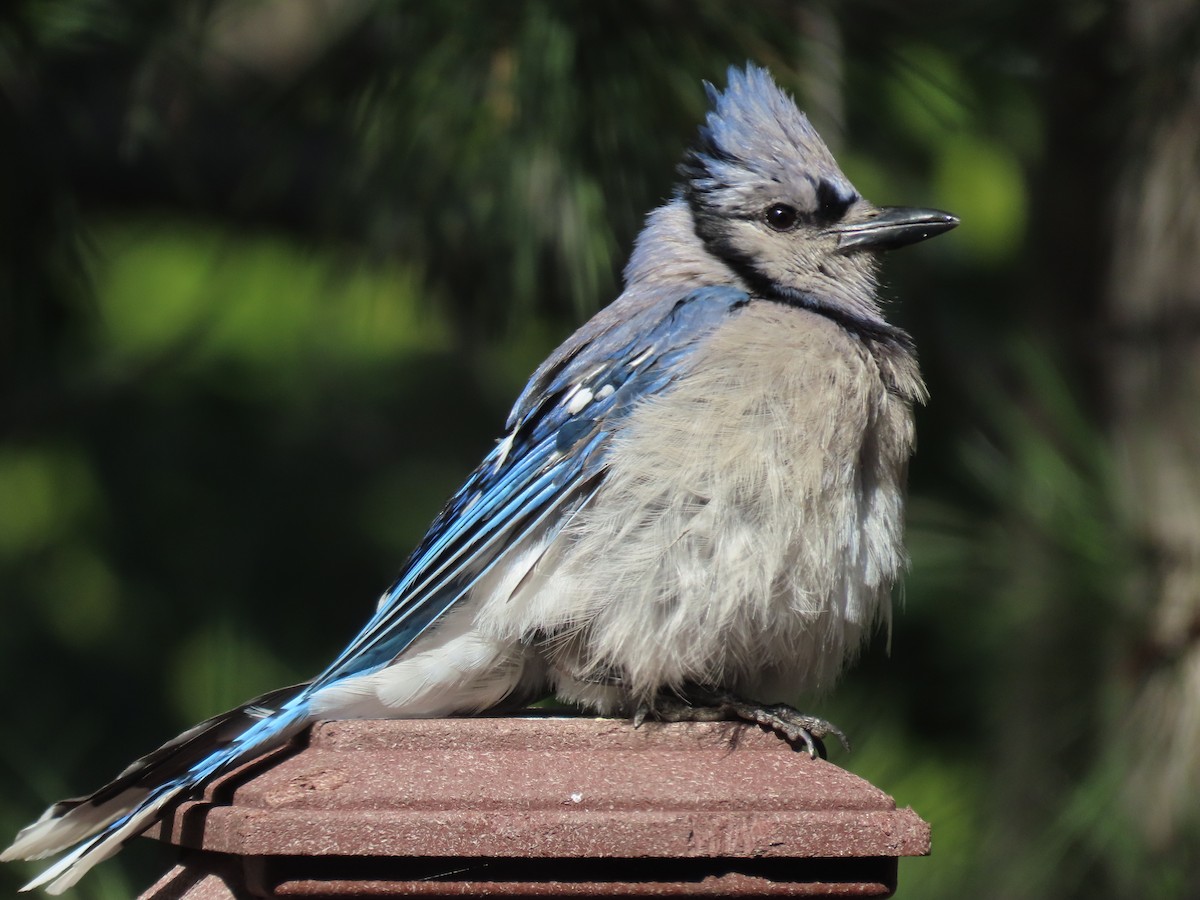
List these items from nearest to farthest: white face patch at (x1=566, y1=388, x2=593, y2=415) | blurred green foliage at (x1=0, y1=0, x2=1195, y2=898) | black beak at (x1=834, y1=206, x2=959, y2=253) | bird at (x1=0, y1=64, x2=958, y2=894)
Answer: bird at (x1=0, y1=64, x2=958, y2=894) → white face patch at (x1=566, y1=388, x2=593, y2=415) → black beak at (x1=834, y1=206, x2=959, y2=253) → blurred green foliage at (x1=0, y1=0, x2=1195, y2=898)

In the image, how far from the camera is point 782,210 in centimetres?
212

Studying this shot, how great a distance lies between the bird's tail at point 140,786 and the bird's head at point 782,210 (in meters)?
0.93

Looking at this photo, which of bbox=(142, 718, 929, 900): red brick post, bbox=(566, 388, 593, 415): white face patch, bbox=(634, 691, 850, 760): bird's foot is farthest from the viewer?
bbox=(566, 388, 593, 415): white face patch

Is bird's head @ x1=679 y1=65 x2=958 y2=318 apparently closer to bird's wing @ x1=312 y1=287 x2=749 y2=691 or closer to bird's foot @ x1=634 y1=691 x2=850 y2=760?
bird's wing @ x1=312 y1=287 x2=749 y2=691

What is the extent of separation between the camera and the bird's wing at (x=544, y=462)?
5.59 feet

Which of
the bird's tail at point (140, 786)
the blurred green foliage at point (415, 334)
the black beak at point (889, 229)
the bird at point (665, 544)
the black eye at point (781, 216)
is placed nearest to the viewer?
the bird's tail at point (140, 786)

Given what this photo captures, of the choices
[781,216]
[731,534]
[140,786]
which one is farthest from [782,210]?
[140,786]

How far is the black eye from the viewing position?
2.12 meters

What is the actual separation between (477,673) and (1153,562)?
1132 millimetres

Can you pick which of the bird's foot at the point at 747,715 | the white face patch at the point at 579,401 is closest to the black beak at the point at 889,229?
the white face patch at the point at 579,401

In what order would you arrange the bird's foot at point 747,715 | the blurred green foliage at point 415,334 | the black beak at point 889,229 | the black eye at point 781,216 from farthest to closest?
1. the blurred green foliage at point 415,334
2. the black eye at point 781,216
3. the black beak at point 889,229
4. the bird's foot at point 747,715

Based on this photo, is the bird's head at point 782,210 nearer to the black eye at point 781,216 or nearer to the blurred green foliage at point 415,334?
the black eye at point 781,216

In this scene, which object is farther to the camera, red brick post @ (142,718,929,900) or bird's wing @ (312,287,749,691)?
bird's wing @ (312,287,749,691)

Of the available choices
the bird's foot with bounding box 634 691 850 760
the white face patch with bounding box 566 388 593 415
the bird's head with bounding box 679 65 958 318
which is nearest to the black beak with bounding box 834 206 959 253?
the bird's head with bounding box 679 65 958 318
